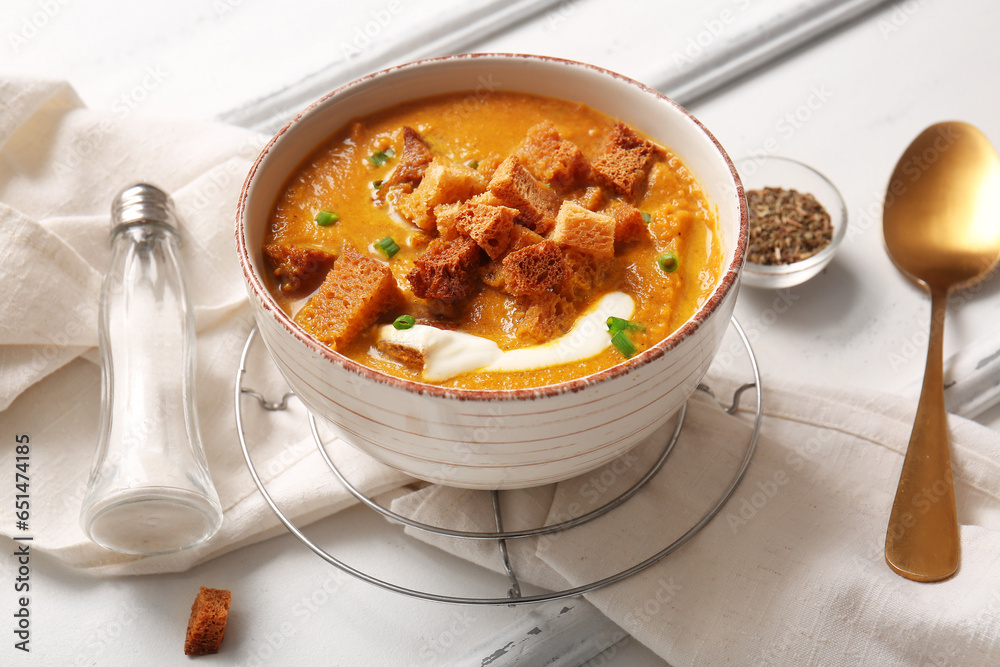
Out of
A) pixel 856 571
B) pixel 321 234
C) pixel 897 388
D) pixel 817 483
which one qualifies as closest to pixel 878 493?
pixel 817 483

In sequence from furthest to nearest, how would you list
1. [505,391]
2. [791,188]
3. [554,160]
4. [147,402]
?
[791,188] < [147,402] < [554,160] < [505,391]

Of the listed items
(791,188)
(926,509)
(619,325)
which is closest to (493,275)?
(619,325)

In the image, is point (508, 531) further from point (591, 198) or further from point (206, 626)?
point (591, 198)

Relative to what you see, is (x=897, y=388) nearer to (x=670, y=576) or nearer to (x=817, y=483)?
(x=817, y=483)

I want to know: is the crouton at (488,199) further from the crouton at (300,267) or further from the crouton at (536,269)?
the crouton at (300,267)

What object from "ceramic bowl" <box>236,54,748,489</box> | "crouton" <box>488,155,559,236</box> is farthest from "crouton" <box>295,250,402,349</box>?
"crouton" <box>488,155,559,236</box>

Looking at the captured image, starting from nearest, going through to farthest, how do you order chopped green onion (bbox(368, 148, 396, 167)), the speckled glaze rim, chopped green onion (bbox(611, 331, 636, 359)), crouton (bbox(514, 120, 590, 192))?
the speckled glaze rim < chopped green onion (bbox(611, 331, 636, 359)) < crouton (bbox(514, 120, 590, 192)) < chopped green onion (bbox(368, 148, 396, 167))

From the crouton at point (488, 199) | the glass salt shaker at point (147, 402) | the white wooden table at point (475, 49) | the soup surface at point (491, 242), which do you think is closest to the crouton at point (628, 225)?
the soup surface at point (491, 242)

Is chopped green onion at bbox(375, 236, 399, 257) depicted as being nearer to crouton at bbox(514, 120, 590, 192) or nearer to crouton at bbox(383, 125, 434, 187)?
crouton at bbox(383, 125, 434, 187)
